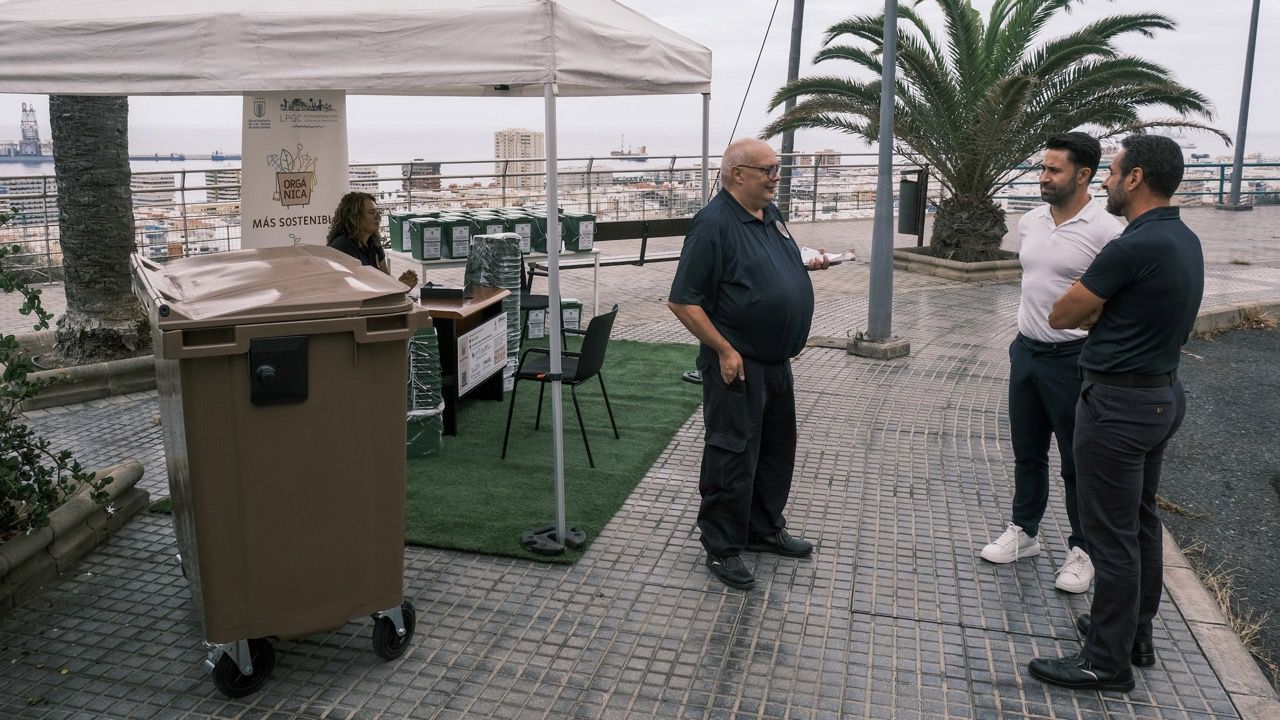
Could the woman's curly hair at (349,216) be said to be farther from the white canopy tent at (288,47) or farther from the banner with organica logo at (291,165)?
the white canopy tent at (288,47)

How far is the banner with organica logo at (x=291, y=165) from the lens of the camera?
6234 mm

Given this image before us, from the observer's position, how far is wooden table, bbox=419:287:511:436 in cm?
655

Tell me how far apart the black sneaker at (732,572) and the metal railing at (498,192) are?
5434mm

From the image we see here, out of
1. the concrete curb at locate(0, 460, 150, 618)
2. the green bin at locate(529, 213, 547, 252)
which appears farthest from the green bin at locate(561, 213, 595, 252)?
the concrete curb at locate(0, 460, 150, 618)

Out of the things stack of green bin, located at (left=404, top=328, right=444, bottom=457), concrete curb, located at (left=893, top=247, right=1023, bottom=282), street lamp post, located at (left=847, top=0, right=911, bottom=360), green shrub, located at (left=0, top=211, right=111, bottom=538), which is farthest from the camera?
concrete curb, located at (left=893, top=247, right=1023, bottom=282)

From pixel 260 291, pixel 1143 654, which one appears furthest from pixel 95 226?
pixel 1143 654

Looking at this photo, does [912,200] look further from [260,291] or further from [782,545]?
[260,291]

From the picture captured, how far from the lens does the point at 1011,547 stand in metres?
4.84

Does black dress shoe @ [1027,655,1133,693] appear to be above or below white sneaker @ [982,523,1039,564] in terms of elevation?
below

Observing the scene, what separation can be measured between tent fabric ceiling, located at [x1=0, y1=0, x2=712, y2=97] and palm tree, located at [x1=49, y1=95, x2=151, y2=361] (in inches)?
138

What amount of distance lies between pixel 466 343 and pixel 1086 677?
4.11 metres

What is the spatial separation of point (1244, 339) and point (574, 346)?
23.0ft

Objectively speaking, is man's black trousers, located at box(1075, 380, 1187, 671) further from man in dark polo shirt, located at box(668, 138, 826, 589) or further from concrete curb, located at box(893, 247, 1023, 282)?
concrete curb, located at box(893, 247, 1023, 282)

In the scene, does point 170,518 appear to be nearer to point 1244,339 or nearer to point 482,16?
point 482,16
